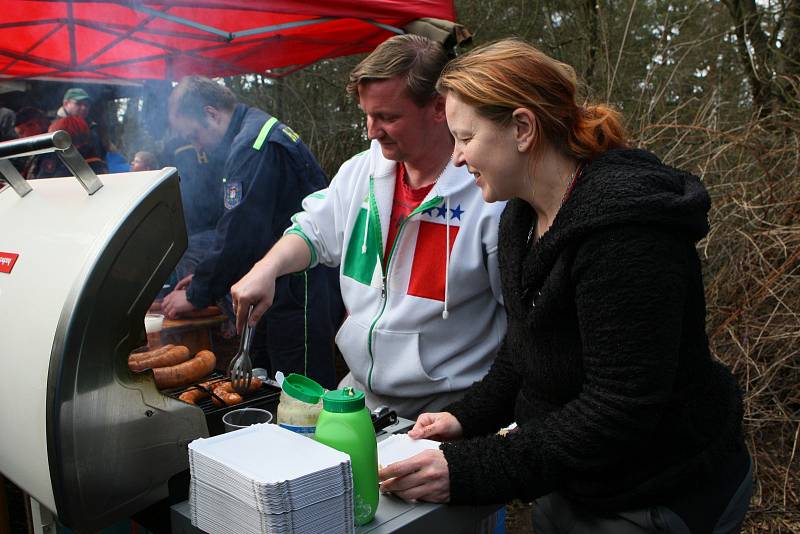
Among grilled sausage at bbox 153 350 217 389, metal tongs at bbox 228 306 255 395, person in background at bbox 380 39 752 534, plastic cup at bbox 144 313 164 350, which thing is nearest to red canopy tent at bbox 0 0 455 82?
plastic cup at bbox 144 313 164 350

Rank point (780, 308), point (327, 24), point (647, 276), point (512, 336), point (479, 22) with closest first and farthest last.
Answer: point (647, 276), point (512, 336), point (780, 308), point (327, 24), point (479, 22)

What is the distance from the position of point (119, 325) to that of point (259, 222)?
2237 millimetres

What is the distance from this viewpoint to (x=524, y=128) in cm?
150

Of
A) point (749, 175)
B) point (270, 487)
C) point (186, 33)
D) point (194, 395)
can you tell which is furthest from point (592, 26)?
point (270, 487)

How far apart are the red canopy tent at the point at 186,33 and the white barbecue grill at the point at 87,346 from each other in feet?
9.27

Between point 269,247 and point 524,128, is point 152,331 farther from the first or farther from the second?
point 524,128

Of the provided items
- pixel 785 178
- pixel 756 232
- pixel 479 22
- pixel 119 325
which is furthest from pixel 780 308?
pixel 479 22

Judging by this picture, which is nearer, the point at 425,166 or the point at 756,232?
the point at 425,166

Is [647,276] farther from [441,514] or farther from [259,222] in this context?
[259,222]

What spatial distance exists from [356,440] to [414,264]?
898 mm

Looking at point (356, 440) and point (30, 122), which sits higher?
point (30, 122)

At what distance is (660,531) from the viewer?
1.45 m

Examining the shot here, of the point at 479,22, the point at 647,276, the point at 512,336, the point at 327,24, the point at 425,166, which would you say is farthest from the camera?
the point at 479,22

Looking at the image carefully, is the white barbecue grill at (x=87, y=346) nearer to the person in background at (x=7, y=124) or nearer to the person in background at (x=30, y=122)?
the person in background at (x=30, y=122)
